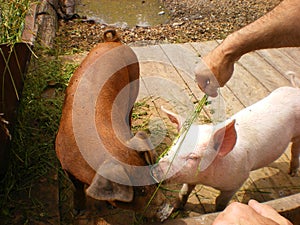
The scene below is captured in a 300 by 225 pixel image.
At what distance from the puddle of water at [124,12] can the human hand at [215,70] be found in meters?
3.42

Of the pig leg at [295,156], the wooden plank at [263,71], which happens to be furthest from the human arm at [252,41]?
the wooden plank at [263,71]

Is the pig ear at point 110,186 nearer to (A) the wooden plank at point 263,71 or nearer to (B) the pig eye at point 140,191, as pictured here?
(B) the pig eye at point 140,191

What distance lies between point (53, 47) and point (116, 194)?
2880mm

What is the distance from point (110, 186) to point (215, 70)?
824mm

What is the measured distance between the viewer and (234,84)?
3.85m

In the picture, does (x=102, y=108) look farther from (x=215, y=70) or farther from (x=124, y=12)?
(x=124, y=12)

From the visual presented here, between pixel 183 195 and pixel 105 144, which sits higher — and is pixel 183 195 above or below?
below

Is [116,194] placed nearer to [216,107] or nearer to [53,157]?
[53,157]

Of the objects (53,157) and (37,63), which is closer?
(53,157)

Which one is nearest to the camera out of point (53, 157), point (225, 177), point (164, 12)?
point (225, 177)

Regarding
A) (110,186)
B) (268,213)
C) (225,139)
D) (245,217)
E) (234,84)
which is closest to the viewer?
(245,217)

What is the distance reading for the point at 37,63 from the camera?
3.70m

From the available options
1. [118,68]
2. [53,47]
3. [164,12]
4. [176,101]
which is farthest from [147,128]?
[164,12]

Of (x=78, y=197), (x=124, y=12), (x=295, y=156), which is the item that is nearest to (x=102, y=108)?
(x=78, y=197)
